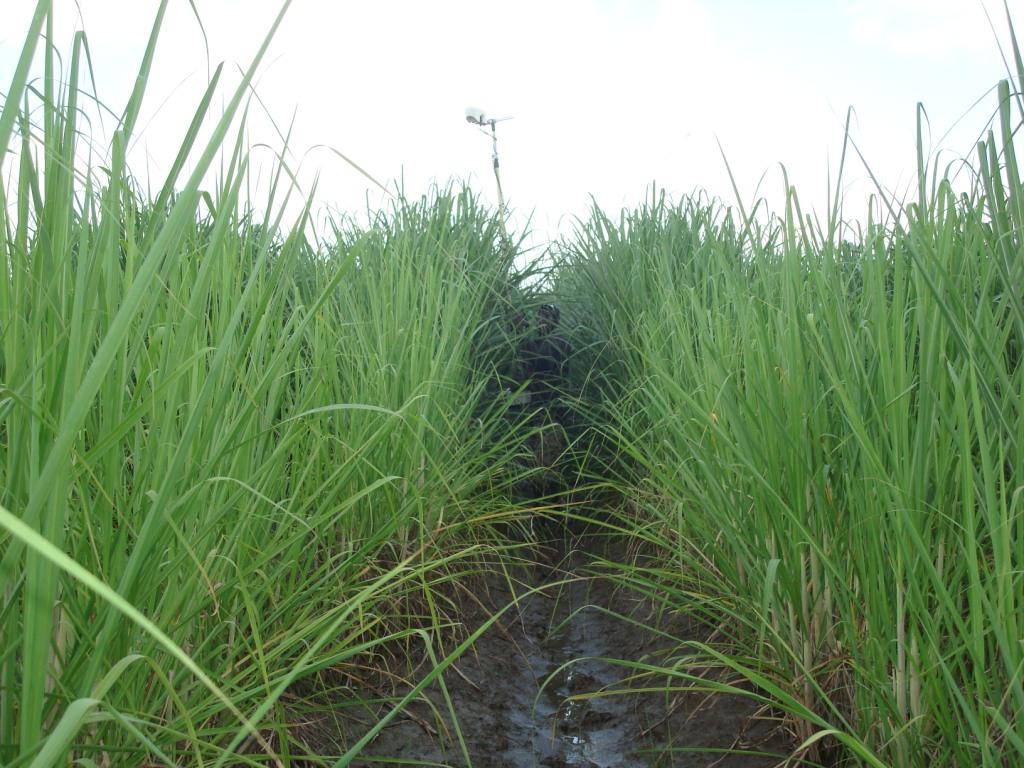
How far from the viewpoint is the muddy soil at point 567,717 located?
179cm

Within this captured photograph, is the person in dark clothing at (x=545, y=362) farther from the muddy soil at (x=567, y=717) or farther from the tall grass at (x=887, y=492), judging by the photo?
the tall grass at (x=887, y=492)

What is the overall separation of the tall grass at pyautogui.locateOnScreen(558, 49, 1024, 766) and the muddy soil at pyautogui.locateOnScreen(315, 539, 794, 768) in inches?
4.1

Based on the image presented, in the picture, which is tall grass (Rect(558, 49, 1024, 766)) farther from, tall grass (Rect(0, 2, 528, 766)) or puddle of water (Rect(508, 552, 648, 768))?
tall grass (Rect(0, 2, 528, 766))

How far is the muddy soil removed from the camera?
5.89 ft

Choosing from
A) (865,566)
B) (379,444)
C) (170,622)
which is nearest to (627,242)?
(379,444)

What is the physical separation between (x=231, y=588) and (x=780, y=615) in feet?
3.36

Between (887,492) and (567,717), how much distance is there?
1.18m

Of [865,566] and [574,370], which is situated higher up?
[574,370]

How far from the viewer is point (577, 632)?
2768 millimetres

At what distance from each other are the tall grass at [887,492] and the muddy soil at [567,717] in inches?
4.1

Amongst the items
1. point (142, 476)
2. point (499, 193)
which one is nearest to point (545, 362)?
point (499, 193)

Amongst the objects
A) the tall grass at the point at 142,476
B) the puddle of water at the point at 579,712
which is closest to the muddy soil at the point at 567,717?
the puddle of water at the point at 579,712

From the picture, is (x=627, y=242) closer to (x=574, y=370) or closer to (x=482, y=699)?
(x=574, y=370)

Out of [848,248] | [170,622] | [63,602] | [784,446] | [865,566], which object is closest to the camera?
[63,602]
